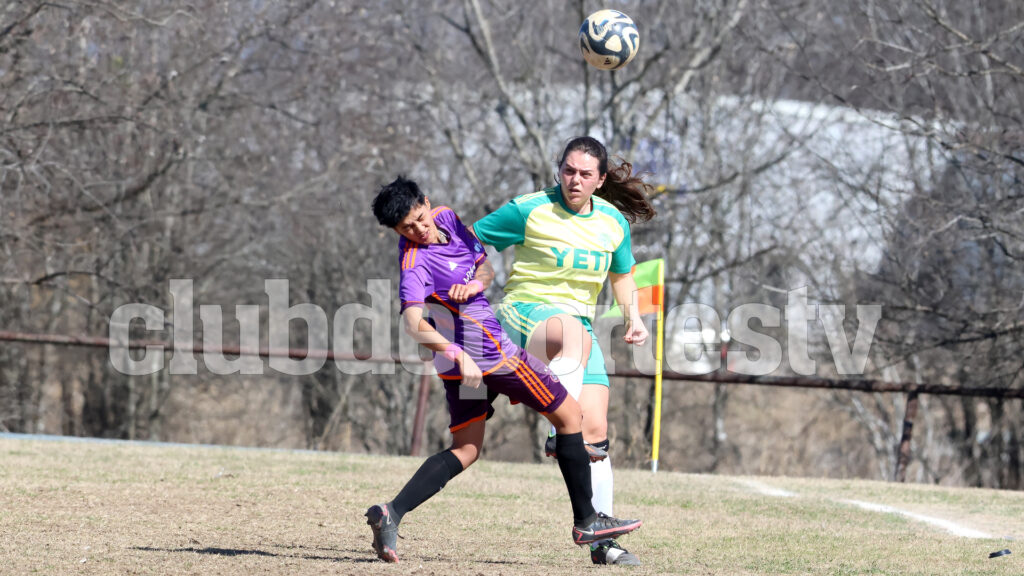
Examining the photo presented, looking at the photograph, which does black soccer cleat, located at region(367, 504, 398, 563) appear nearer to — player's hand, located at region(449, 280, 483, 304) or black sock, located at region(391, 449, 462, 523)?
black sock, located at region(391, 449, 462, 523)

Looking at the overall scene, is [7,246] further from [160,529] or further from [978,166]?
[978,166]

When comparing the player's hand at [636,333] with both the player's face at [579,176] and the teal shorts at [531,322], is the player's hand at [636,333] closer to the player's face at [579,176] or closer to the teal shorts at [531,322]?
the teal shorts at [531,322]

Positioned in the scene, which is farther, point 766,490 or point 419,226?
point 766,490

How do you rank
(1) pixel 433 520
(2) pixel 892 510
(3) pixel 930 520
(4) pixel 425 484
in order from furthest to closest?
(2) pixel 892 510 < (3) pixel 930 520 < (1) pixel 433 520 < (4) pixel 425 484

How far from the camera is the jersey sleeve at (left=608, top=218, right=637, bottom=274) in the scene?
215 inches

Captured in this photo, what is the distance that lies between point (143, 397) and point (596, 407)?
1735 cm

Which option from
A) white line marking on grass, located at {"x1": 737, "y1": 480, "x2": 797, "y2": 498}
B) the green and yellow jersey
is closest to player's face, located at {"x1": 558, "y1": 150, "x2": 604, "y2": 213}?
the green and yellow jersey

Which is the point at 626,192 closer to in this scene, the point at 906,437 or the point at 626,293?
the point at 626,293

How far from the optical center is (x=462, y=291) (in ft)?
15.7

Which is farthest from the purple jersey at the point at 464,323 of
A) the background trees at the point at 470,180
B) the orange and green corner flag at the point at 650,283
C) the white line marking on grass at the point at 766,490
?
the background trees at the point at 470,180

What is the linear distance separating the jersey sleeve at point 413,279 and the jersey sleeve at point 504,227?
52 centimetres

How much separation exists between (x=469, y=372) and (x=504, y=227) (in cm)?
90

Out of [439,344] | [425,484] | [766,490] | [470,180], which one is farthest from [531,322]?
[470,180]

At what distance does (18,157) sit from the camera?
13.3 m
